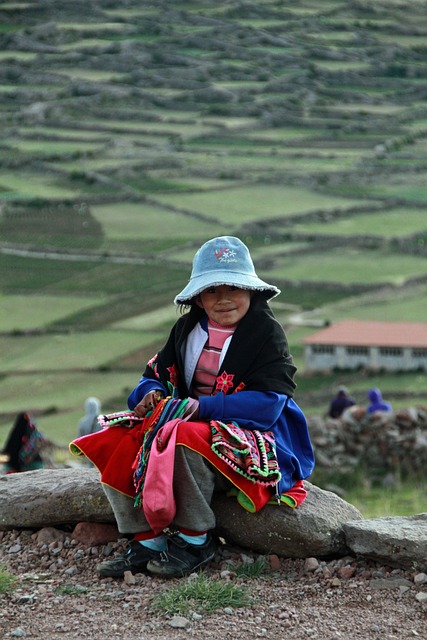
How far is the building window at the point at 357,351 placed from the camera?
98.9 ft

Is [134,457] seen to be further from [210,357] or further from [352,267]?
[352,267]

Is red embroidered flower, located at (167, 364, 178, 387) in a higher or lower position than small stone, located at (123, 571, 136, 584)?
higher

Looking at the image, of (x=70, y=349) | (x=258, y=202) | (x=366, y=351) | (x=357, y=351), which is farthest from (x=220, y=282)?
(x=258, y=202)

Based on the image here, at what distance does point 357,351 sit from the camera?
1193 inches

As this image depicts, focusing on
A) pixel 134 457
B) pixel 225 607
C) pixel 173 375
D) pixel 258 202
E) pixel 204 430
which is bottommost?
pixel 258 202

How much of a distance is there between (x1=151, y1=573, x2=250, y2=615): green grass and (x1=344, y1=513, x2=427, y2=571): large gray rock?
2.20 feet

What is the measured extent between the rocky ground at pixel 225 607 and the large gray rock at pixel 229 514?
0.09m

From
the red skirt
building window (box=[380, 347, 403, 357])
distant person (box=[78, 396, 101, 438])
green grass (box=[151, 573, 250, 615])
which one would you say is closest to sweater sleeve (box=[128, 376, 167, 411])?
the red skirt

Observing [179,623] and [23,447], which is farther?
[23,447]

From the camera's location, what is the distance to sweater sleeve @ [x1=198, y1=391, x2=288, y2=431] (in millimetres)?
5613

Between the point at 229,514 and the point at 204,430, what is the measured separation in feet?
1.96

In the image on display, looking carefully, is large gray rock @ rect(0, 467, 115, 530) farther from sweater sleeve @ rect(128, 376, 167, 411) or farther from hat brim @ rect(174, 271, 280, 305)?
hat brim @ rect(174, 271, 280, 305)

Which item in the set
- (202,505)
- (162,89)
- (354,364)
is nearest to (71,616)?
(202,505)

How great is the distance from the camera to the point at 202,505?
18.3 feet
